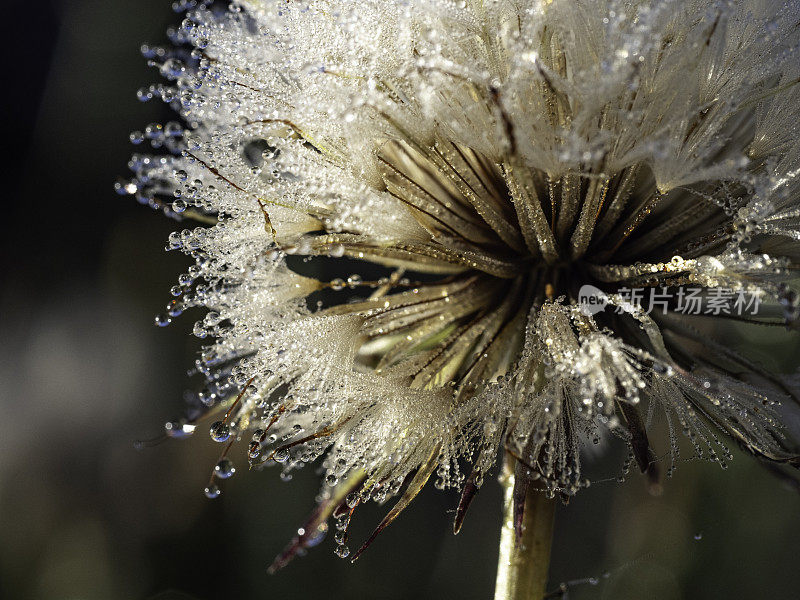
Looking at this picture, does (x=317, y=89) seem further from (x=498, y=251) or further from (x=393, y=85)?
(x=498, y=251)

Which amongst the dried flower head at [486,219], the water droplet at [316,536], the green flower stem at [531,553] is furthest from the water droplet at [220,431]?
the green flower stem at [531,553]

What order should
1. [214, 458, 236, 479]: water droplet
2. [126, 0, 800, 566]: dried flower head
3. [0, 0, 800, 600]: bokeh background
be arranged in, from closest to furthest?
[126, 0, 800, 566]: dried flower head, [214, 458, 236, 479]: water droplet, [0, 0, 800, 600]: bokeh background

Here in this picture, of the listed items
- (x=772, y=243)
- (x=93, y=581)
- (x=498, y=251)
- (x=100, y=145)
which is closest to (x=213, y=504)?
(x=93, y=581)

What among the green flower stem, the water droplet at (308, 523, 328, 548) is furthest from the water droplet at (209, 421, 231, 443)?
the green flower stem

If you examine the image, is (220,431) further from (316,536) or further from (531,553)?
(531,553)

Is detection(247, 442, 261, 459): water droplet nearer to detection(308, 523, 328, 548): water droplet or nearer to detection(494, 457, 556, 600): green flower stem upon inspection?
detection(308, 523, 328, 548): water droplet
